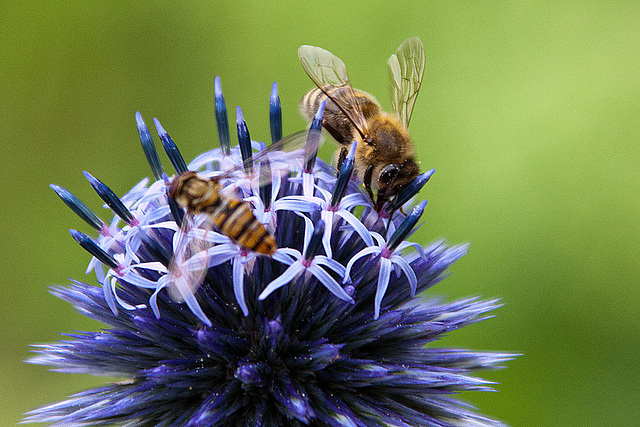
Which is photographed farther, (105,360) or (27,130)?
(27,130)

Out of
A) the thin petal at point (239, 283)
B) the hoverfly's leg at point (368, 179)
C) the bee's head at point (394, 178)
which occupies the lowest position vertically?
the thin petal at point (239, 283)

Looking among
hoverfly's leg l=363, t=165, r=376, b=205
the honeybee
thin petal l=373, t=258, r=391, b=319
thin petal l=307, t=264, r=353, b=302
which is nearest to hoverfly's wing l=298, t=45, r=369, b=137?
the honeybee

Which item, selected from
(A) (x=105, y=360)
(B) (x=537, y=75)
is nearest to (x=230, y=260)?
(A) (x=105, y=360)

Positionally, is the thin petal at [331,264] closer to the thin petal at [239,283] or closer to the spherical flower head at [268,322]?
the spherical flower head at [268,322]

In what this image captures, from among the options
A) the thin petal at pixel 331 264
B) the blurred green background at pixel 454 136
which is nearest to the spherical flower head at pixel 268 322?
the thin petal at pixel 331 264

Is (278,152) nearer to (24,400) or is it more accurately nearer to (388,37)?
(388,37)

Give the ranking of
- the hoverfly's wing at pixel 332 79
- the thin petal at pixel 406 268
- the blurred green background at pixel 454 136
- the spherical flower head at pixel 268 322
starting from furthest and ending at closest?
the blurred green background at pixel 454 136, the hoverfly's wing at pixel 332 79, the thin petal at pixel 406 268, the spherical flower head at pixel 268 322

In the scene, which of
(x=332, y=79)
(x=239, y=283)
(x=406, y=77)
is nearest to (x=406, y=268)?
(x=239, y=283)
